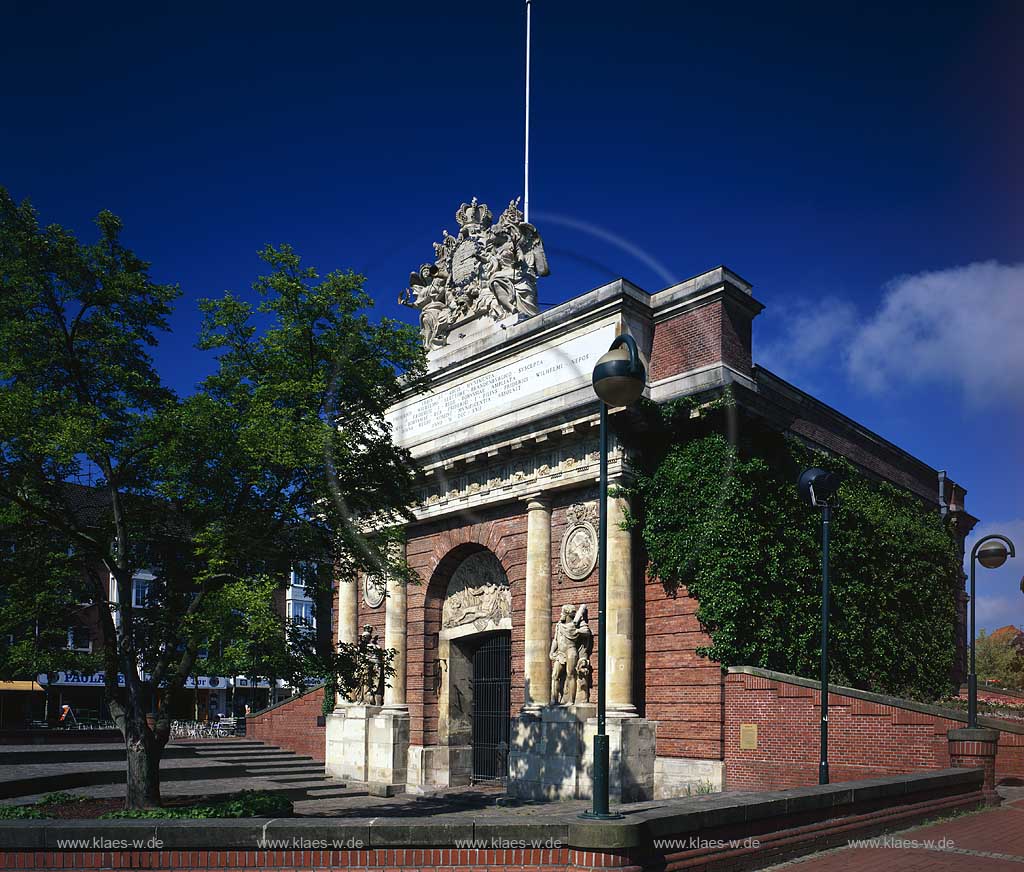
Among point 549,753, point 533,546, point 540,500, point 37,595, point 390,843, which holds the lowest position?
point 549,753

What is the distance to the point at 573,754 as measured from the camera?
19266 mm

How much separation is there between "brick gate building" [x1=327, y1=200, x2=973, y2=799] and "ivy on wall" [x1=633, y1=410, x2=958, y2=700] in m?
0.65

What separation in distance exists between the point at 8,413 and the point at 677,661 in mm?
12825

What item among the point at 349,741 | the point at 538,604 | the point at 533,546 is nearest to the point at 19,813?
the point at 538,604

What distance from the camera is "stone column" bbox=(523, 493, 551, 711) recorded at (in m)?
20.7

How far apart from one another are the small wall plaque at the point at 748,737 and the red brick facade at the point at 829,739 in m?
0.06

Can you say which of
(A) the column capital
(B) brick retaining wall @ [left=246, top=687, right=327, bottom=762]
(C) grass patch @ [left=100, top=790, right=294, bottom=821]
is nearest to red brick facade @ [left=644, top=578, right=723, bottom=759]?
(A) the column capital

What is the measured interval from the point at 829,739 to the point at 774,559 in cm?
381

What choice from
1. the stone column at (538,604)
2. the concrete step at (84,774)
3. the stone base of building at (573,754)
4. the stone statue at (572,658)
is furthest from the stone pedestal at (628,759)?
the concrete step at (84,774)

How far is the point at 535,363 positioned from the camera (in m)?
22.6

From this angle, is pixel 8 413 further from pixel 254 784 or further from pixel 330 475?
pixel 254 784

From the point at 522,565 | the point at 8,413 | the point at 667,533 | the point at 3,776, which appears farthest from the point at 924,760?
the point at 3,776

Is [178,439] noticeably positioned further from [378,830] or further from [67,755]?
[67,755]

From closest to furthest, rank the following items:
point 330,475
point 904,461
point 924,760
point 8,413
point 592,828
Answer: point 592,828 < point 8,413 < point 330,475 < point 924,760 < point 904,461
